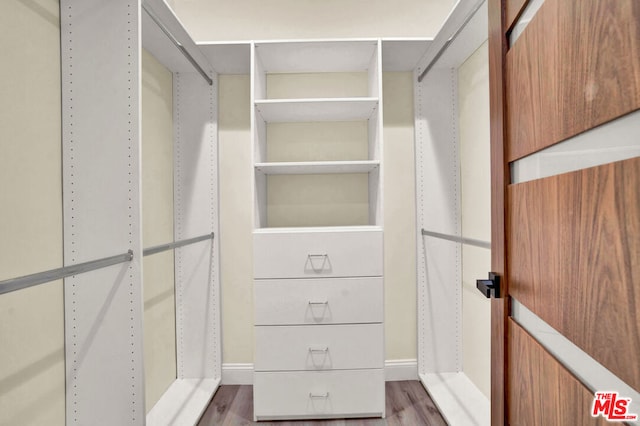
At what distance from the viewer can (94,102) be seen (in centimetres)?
121

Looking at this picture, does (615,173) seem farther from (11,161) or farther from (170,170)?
(170,170)

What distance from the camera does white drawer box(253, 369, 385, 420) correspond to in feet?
5.83

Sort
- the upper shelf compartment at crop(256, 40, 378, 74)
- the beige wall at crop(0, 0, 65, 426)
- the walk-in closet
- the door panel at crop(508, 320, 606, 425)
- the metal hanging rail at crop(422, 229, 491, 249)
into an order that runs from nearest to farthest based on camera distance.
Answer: the door panel at crop(508, 320, 606, 425)
the beige wall at crop(0, 0, 65, 426)
the walk-in closet
the metal hanging rail at crop(422, 229, 491, 249)
the upper shelf compartment at crop(256, 40, 378, 74)

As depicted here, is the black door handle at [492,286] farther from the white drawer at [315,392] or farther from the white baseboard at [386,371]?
the white baseboard at [386,371]

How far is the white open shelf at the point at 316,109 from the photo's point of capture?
1.83 m

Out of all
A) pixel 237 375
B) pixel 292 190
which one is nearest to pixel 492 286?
pixel 292 190

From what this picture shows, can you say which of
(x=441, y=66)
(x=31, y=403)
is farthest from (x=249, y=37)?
(x=31, y=403)

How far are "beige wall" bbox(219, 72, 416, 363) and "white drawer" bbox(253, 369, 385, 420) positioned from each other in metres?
0.47

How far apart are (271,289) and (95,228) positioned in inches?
33.0

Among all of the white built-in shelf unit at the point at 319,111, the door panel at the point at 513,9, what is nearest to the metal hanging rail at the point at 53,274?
the white built-in shelf unit at the point at 319,111

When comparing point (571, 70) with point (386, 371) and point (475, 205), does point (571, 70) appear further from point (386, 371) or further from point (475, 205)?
point (386, 371)

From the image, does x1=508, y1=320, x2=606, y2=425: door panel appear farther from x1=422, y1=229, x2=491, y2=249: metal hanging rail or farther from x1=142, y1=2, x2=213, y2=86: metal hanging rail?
x1=142, y1=2, x2=213, y2=86: metal hanging rail

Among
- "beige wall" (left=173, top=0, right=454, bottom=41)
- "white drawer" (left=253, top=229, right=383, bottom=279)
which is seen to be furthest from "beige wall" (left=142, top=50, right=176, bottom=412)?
"white drawer" (left=253, top=229, right=383, bottom=279)

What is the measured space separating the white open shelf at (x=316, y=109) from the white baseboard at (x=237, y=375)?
5.06 feet
